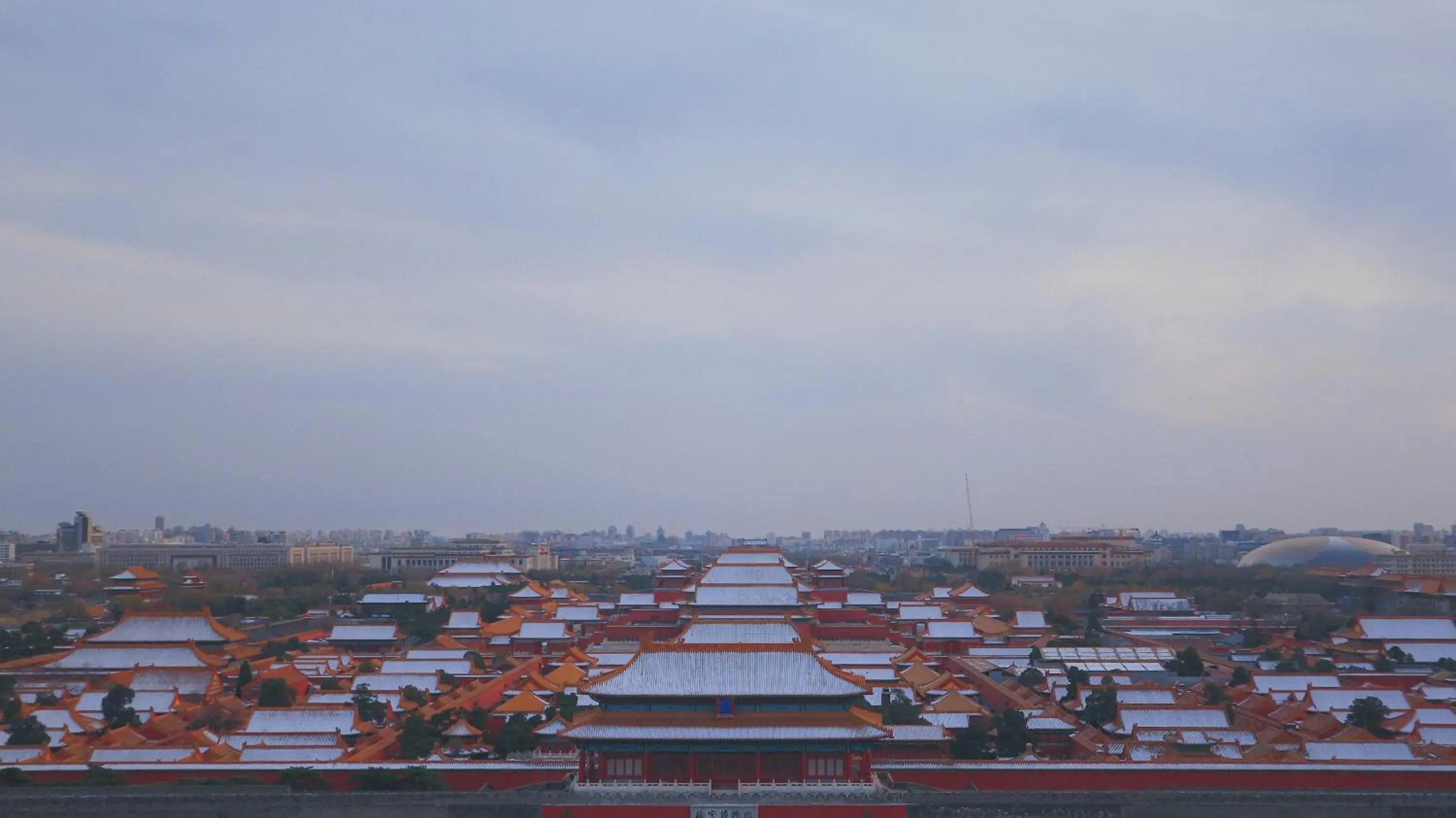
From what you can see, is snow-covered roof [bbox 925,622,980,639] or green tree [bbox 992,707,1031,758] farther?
snow-covered roof [bbox 925,622,980,639]

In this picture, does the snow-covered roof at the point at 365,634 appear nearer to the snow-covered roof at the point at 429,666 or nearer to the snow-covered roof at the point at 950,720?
the snow-covered roof at the point at 429,666

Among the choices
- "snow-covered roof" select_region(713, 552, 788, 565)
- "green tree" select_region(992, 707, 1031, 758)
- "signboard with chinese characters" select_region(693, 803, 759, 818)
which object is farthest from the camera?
"snow-covered roof" select_region(713, 552, 788, 565)

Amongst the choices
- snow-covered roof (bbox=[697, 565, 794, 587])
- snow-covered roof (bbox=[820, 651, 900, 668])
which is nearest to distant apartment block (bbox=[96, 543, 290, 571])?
snow-covered roof (bbox=[697, 565, 794, 587])

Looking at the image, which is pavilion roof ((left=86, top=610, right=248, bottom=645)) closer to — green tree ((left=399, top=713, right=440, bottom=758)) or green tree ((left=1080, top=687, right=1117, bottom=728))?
green tree ((left=399, top=713, right=440, bottom=758))

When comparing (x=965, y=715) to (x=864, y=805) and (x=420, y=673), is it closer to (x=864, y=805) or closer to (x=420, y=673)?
(x=864, y=805)

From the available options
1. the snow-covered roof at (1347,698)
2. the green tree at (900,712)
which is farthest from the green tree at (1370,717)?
the green tree at (900,712)

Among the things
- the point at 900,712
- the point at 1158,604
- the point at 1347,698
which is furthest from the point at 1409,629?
the point at 900,712
